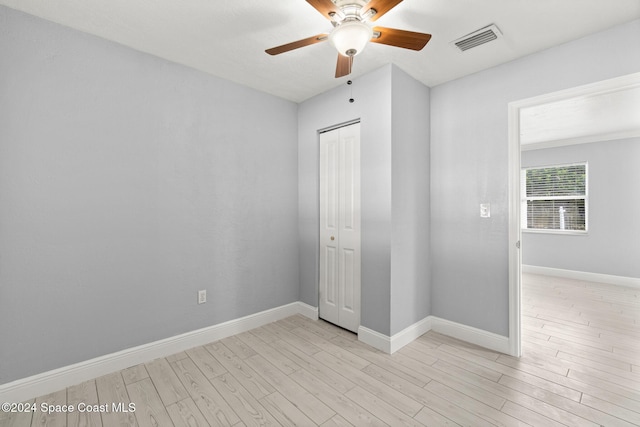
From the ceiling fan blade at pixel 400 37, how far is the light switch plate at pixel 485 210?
166 centimetres

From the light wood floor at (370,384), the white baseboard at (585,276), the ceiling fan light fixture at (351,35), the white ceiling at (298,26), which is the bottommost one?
the light wood floor at (370,384)

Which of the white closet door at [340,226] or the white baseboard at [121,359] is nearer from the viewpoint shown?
the white baseboard at [121,359]

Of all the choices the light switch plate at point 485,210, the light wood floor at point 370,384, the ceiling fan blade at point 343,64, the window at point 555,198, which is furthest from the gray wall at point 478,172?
the window at point 555,198

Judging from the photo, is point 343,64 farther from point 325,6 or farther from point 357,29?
point 325,6

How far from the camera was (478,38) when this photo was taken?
223 centimetres

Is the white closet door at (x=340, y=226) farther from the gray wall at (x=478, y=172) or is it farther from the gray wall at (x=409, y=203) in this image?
the gray wall at (x=478, y=172)

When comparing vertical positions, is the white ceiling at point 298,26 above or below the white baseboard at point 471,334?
above

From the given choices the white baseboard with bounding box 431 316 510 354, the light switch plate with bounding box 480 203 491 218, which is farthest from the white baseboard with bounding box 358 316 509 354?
the light switch plate with bounding box 480 203 491 218

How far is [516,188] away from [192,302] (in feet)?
10.3

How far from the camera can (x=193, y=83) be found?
8.93ft

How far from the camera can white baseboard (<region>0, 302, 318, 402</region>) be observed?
1.95 m

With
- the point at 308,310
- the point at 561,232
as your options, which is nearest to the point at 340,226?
the point at 308,310

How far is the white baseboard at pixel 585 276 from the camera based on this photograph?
4736 millimetres

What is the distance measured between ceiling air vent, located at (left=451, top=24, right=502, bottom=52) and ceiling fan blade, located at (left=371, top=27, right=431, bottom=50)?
2.57ft
